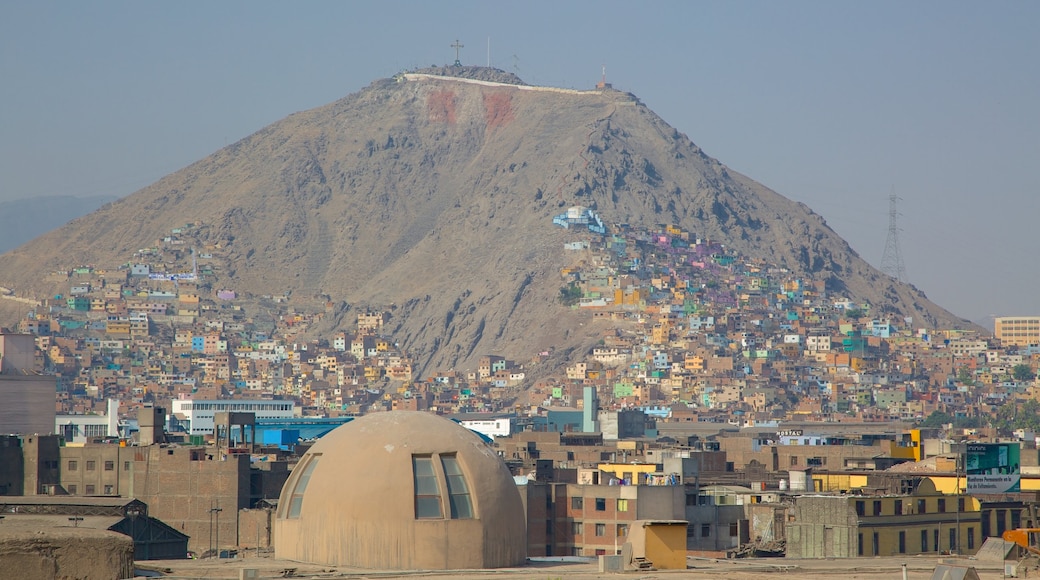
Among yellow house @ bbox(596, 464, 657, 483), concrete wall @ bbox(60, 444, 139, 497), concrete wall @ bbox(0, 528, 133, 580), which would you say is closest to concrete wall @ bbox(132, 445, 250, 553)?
concrete wall @ bbox(60, 444, 139, 497)

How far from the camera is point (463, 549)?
81.8 feet

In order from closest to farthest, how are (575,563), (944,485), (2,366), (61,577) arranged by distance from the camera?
(61,577), (575,563), (944,485), (2,366)

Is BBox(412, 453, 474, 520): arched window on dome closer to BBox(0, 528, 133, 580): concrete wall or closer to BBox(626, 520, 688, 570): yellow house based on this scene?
BBox(626, 520, 688, 570): yellow house

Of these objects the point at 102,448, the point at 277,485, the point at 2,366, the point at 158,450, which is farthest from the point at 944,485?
the point at 2,366

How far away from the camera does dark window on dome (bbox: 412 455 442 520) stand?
2488cm

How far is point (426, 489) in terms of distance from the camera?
25016mm

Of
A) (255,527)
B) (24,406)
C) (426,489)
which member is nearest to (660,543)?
(426,489)

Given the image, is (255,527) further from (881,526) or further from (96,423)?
(96,423)

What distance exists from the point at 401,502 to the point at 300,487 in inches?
80.6

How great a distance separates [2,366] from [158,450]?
41.4m

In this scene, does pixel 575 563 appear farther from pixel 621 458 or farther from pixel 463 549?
pixel 621 458

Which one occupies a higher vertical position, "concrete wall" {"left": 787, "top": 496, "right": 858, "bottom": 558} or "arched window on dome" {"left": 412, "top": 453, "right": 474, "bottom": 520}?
"arched window on dome" {"left": 412, "top": 453, "right": 474, "bottom": 520}

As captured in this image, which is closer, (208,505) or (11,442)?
(208,505)

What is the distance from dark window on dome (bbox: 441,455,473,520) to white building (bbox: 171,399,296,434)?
142511 mm
